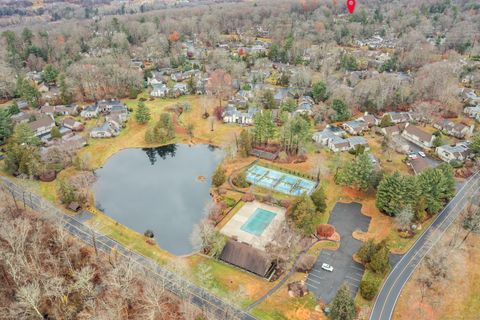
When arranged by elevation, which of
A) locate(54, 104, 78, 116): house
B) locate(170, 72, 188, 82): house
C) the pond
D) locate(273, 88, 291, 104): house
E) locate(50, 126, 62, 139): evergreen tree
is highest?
locate(50, 126, 62, 139): evergreen tree

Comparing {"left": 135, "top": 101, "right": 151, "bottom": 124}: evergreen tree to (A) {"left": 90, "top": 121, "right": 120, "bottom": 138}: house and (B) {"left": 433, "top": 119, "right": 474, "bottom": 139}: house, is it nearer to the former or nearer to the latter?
(A) {"left": 90, "top": 121, "right": 120, "bottom": 138}: house

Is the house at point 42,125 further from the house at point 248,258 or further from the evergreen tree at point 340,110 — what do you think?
the evergreen tree at point 340,110

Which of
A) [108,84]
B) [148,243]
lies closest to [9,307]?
[148,243]

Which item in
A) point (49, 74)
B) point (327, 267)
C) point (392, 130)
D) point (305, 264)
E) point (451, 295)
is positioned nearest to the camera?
point (451, 295)

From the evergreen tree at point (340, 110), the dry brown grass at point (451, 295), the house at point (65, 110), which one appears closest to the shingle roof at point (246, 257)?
the dry brown grass at point (451, 295)

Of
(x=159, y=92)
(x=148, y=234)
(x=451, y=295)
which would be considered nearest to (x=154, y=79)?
(x=159, y=92)

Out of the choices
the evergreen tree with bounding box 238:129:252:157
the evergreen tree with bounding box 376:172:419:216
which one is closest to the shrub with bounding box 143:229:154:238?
the evergreen tree with bounding box 238:129:252:157

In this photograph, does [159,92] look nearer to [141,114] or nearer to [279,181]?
[141,114]
